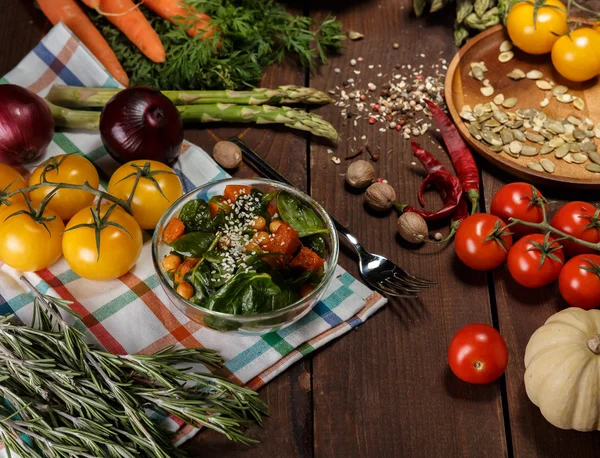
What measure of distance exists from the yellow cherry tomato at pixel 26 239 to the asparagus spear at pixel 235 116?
42 cm

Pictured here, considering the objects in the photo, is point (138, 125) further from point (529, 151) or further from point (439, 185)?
point (529, 151)

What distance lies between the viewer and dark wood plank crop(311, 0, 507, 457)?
1.53 meters

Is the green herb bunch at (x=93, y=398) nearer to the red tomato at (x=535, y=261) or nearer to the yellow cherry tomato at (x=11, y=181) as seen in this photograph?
the yellow cherry tomato at (x=11, y=181)

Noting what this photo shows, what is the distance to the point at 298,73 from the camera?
2258mm

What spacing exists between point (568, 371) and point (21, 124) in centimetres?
143

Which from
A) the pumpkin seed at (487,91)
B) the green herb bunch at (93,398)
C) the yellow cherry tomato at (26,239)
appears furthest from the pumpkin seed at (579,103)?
the yellow cherry tomato at (26,239)

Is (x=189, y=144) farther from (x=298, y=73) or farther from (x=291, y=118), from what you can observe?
(x=298, y=73)

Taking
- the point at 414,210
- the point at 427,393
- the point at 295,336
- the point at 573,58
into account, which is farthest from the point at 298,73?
the point at 427,393

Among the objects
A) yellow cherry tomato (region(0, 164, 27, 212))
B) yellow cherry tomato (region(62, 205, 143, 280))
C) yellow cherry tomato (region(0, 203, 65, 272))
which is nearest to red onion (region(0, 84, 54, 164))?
yellow cherry tomato (region(0, 164, 27, 212))

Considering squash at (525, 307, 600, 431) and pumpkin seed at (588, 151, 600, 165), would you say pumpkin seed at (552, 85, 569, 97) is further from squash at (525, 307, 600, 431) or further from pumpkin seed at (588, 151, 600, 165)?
squash at (525, 307, 600, 431)

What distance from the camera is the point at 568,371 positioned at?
1.41 meters

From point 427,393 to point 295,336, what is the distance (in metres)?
0.32

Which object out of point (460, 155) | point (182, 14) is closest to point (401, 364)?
point (460, 155)

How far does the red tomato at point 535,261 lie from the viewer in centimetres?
165
